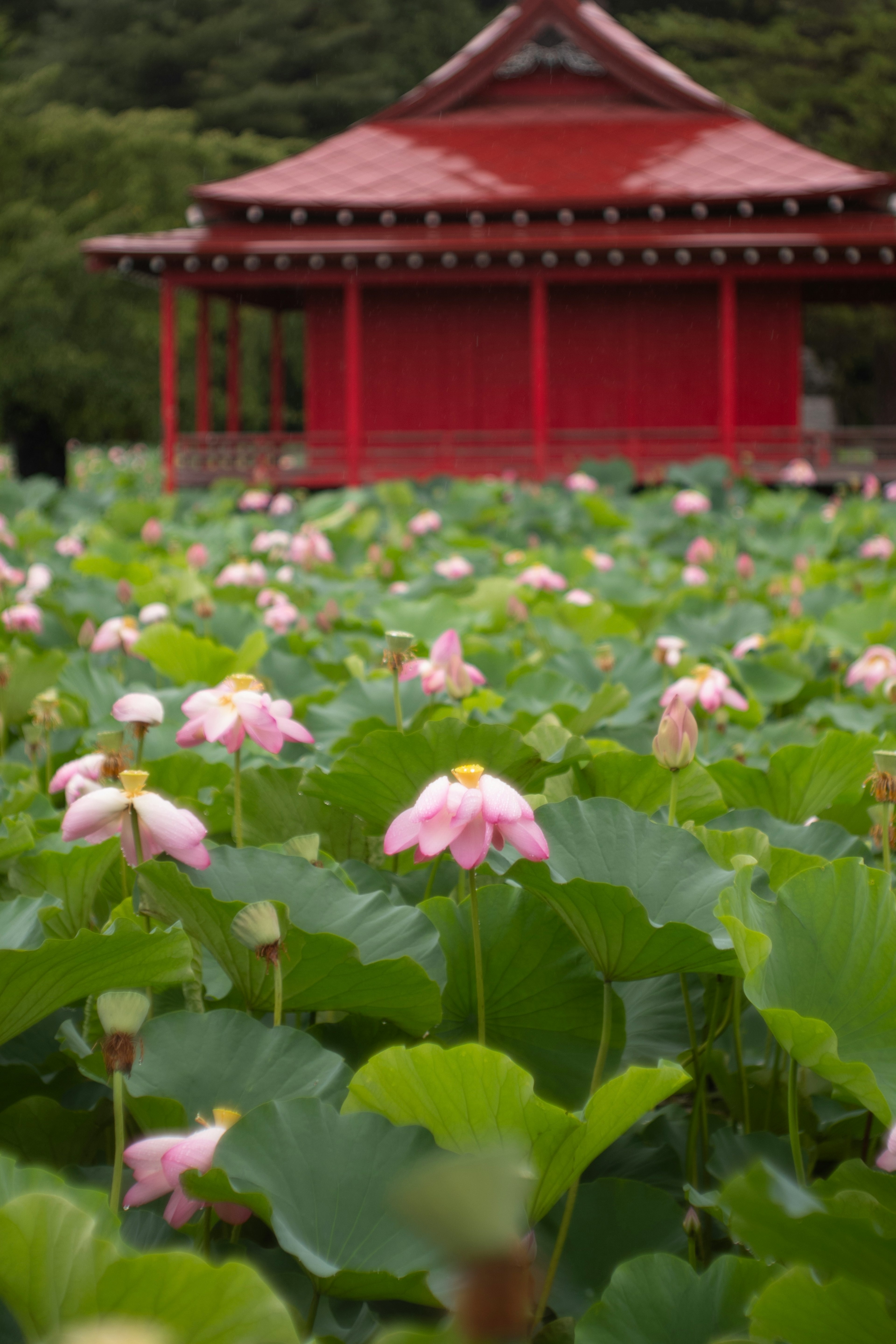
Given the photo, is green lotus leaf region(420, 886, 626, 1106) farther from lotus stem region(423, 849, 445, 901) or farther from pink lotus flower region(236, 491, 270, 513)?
pink lotus flower region(236, 491, 270, 513)

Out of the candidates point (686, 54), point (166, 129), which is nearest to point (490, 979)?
point (166, 129)

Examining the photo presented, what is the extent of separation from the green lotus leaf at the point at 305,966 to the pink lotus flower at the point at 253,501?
7018mm

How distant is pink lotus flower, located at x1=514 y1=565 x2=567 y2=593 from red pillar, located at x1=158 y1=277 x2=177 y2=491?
307 inches

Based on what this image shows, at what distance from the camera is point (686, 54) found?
25.2 m

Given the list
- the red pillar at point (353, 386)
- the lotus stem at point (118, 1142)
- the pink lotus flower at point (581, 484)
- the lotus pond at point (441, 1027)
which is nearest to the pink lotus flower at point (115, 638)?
the lotus pond at point (441, 1027)

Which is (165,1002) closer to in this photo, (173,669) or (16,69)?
(173,669)

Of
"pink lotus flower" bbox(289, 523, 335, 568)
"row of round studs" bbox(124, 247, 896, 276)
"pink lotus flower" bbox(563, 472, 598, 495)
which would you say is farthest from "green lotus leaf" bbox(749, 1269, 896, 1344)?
"row of round studs" bbox(124, 247, 896, 276)

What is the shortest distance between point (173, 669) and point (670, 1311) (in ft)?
5.75

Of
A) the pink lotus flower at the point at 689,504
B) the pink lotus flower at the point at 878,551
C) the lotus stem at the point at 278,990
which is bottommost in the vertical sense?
the pink lotus flower at the point at 689,504

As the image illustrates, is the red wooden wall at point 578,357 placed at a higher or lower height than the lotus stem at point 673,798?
lower

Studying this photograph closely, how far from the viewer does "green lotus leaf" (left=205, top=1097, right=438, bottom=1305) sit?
0.76m

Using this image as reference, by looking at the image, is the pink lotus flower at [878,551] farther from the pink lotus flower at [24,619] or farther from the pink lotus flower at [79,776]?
the pink lotus flower at [79,776]

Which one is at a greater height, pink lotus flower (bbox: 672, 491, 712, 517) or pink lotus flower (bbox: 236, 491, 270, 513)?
pink lotus flower (bbox: 672, 491, 712, 517)

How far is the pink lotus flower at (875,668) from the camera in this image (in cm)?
245
